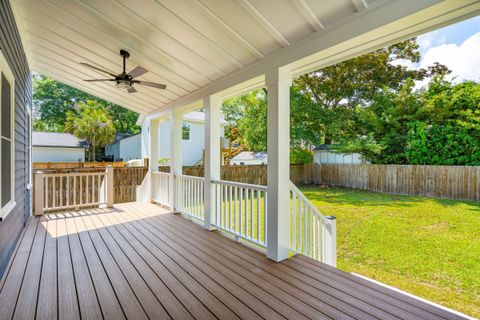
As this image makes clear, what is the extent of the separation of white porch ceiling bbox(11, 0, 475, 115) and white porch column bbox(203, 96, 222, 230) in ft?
1.30

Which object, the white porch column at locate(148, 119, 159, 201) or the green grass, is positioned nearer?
the green grass

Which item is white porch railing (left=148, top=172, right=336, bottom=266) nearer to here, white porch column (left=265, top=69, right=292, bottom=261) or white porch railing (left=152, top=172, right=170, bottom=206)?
white porch railing (left=152, top=172, right=170, bottom=206)

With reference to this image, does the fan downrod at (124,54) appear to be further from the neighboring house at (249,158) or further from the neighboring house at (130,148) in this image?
the neighboring house at (130,148)

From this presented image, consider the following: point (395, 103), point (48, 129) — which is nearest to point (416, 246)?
point (395, 103)

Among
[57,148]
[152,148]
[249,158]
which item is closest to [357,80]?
[249,158]

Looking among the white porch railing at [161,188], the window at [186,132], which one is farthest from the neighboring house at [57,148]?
the white porch railing at [161,188]

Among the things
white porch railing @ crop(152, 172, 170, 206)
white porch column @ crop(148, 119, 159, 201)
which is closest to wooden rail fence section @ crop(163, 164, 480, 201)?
white porch column @ crop(148, 119, 159, 201)

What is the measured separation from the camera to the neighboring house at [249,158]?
50.0 feet

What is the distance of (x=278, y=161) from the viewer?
313cm

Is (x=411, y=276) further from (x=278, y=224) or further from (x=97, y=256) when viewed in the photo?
(x=97, y=256)

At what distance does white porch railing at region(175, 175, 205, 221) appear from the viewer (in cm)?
502

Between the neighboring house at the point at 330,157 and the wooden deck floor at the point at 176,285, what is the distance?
37.0 feet

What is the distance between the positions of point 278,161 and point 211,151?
1687 millimetres

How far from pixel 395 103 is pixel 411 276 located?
10.4 m
